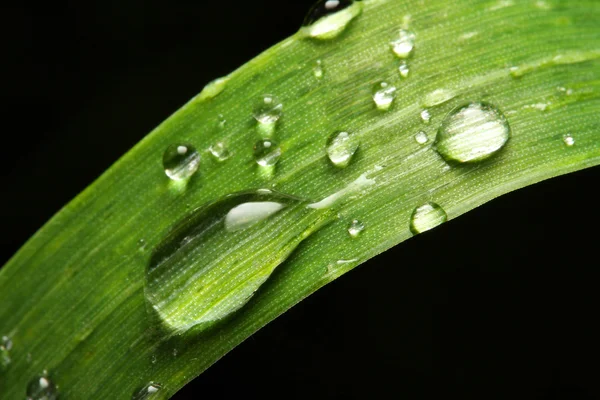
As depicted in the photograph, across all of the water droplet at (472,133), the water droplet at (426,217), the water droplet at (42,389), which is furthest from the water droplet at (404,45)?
the water droplet at (42,389)

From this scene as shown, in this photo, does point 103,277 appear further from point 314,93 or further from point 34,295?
point 314,93

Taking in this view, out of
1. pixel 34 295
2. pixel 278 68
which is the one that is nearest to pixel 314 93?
pixel 278 68

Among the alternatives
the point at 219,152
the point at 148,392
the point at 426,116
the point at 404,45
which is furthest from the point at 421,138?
the point at 148,392

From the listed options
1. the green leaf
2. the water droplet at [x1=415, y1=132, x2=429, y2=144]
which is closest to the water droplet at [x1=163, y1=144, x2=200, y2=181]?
the green leaf

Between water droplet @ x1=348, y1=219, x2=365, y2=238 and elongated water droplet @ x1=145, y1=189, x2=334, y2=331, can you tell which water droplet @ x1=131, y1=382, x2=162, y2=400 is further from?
water droplet @ x1=348, y1=219, x2=365, y2=238

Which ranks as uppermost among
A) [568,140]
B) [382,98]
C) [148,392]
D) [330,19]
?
[330,19]

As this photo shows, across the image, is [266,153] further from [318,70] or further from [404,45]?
[404,45]
